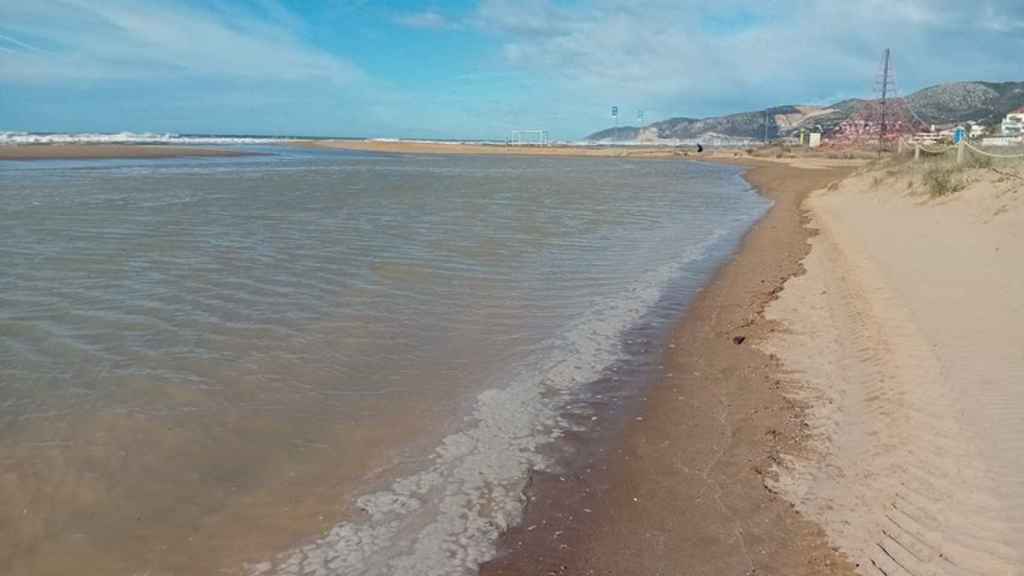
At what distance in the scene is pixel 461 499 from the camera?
440cm

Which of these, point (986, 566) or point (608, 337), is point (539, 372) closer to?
point (608, 337)

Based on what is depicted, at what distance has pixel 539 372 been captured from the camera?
671cm

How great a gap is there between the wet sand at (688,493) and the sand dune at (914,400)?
0.20 meters

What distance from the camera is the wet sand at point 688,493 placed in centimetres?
372

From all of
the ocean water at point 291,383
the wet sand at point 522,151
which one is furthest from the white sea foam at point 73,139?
the ocean water at point 291,383

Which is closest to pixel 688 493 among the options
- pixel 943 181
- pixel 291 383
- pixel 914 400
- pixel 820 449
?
pixel 820 449

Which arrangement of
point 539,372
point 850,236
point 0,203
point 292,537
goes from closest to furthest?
point 292,537 → point 539,372 → point 850,236 → point 0,203

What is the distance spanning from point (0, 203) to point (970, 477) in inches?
832

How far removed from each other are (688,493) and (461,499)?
1.42 meters

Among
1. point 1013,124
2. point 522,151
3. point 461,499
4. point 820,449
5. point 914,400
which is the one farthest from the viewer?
point 522,151

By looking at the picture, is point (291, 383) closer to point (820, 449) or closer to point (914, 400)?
point (820, 449)

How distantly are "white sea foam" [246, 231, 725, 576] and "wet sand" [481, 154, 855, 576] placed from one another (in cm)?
20

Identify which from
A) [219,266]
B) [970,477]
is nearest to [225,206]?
[219,266]

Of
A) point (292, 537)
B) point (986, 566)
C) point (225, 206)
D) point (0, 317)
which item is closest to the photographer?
point (986, 566)
